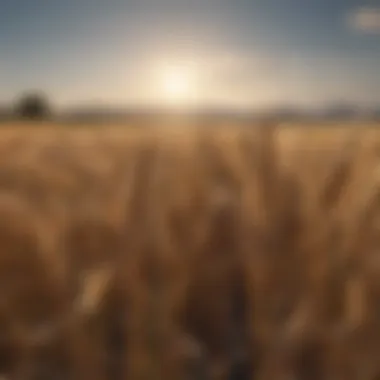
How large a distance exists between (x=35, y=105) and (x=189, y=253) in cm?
27

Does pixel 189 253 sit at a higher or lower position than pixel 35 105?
lower

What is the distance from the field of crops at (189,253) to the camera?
3.56 ft

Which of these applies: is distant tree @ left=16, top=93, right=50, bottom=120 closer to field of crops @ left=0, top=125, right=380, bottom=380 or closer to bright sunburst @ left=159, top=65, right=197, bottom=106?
field of crops @ left=0, top=125, right=380, bottom=380

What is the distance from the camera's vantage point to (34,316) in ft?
3.57

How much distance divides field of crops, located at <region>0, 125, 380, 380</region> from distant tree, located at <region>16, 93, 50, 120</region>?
0.10 ft

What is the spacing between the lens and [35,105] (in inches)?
44.3

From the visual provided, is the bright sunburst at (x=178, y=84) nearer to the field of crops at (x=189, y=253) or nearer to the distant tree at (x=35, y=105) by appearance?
the field of crops at (x=189, y=253)

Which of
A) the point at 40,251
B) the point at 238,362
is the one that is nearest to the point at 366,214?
the point at 238,362

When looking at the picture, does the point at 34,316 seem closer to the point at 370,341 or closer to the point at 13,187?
the point at 13,187

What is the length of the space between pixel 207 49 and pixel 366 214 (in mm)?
290

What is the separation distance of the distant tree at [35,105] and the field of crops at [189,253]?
30mm

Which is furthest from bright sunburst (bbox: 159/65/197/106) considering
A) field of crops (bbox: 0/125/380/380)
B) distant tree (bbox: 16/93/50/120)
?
distant tree (bbox: 16/93/50/120)

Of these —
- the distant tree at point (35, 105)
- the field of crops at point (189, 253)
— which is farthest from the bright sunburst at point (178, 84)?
the distant tree at point (35, 105)

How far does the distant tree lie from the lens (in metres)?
1.12
